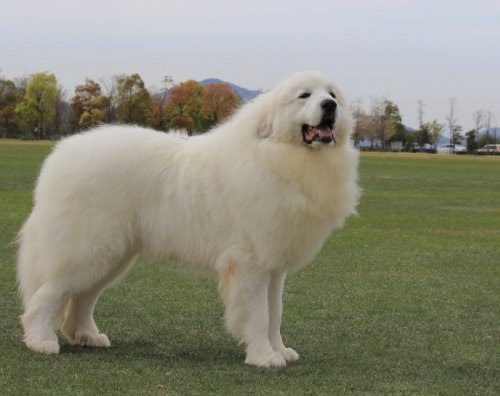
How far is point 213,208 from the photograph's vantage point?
19.7ft

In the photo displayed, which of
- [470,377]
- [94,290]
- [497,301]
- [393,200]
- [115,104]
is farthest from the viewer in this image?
[115,104]

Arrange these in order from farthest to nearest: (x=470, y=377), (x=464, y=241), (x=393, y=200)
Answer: (x=393, y=200), (x=464, y=241), (x=470, y=377)

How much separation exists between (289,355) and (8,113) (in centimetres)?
9662

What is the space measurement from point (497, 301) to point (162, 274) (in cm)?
405

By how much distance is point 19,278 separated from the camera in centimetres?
638

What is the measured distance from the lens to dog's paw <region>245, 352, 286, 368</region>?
583cm

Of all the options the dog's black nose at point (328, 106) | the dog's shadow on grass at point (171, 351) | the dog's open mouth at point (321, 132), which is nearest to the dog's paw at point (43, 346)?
the dog's shadow on grass at point (171, 351)

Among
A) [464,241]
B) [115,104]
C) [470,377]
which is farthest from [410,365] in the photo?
[115,104]

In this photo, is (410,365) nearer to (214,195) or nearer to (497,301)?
(214,195)

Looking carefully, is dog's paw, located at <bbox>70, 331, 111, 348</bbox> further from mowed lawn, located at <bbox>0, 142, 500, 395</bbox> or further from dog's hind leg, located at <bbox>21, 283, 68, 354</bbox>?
dog's hind leg, located at <bbox>21, 283, 68, 354</bbox>

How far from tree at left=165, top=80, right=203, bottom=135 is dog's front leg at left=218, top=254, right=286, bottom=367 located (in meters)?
74.8

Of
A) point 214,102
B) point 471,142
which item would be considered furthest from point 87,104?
point 471,142

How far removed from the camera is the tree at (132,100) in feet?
278

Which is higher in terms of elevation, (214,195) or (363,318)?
(214,195)
